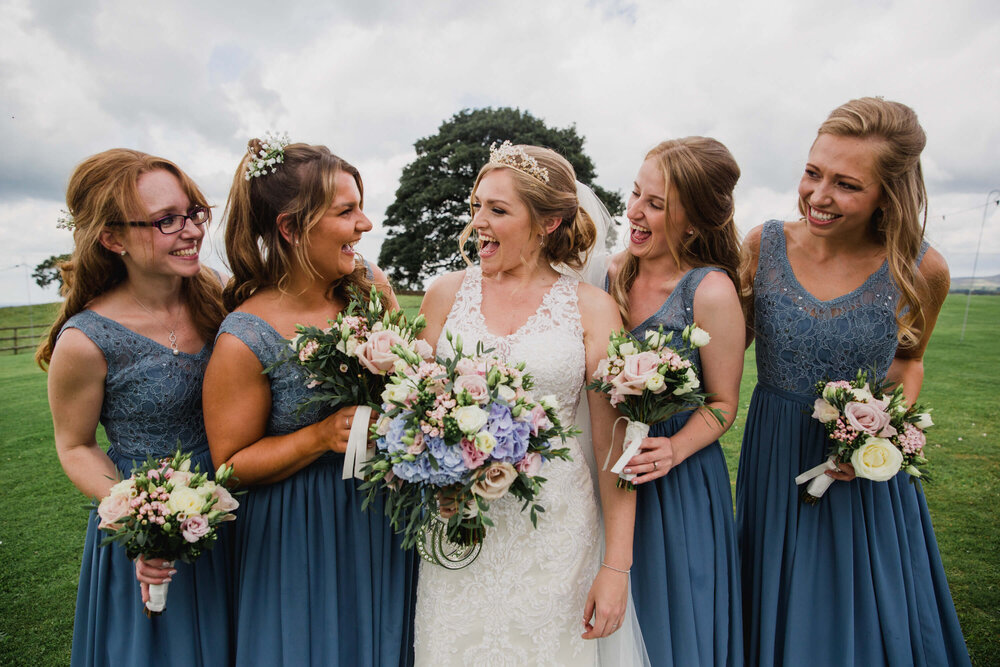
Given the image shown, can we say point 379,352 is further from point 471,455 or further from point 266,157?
point 266,157

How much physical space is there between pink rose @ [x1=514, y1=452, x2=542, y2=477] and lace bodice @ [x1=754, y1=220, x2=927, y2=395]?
1820 mm

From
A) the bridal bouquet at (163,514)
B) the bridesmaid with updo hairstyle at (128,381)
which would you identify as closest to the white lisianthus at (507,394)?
the bridal bouquet at (163,514)

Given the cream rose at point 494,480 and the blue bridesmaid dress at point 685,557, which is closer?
the cream rose at point 494,480

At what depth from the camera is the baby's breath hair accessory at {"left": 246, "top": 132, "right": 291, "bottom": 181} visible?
2.81 meters

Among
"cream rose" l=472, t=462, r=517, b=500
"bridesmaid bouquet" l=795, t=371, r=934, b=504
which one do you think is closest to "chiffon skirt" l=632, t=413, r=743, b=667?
"bridesmaid bouquet" l=795, t=371, r=934, b=504

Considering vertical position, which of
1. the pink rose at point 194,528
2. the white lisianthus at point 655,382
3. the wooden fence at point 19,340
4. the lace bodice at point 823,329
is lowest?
the pink rose at point 194,528

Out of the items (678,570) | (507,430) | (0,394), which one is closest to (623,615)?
(678,570)

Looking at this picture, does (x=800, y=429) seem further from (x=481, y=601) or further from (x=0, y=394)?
(x=0, y=394)

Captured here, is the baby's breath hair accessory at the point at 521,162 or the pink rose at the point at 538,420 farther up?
the baby's breath hair accessory at the point at 521,162

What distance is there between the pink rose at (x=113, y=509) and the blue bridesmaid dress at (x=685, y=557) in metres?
2.33

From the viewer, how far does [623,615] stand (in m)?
2.60

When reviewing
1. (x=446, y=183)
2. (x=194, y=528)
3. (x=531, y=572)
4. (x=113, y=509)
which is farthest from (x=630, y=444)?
(x=446, y=183)

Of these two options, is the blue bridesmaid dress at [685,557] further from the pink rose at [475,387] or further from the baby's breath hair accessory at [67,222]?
the baby's breath hair accessory at [67,222]

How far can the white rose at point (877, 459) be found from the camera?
105 inches
